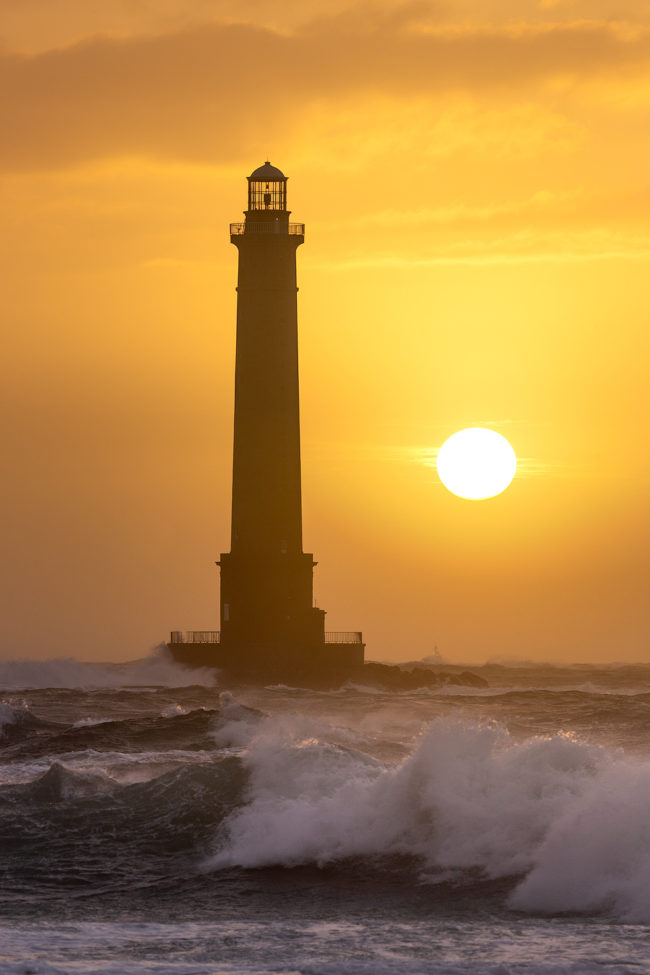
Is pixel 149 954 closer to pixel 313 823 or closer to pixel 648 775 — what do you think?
pixel 313 823

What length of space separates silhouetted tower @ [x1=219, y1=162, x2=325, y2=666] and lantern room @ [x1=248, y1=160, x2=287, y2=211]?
2.23ft

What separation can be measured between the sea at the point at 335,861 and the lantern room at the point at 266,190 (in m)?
33.6

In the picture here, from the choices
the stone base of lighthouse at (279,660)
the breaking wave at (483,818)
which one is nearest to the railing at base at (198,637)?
the stone base of lighthouse at (279,660)

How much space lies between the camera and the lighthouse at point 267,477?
5512cm

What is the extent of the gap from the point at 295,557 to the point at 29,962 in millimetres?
43109

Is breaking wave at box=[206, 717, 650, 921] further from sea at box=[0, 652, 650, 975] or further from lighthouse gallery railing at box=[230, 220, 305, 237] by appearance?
lighthouse gallery railing at box=[230, 220, 305, 237]

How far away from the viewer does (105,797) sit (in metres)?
21.2

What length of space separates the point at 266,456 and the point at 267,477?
77 centimetres

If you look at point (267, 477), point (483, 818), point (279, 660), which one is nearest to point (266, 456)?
point (267, 477)

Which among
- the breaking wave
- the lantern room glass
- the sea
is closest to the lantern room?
the lantern room glass

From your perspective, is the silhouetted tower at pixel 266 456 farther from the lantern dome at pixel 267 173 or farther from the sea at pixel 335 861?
the sea at pixel 335 861

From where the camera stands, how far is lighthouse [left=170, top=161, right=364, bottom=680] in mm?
55125

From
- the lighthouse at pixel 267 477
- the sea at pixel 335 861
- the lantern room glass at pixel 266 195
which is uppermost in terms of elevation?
the lantern room glass at pixel 266 195

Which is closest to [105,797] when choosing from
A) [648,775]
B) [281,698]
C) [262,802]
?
[262,802]
